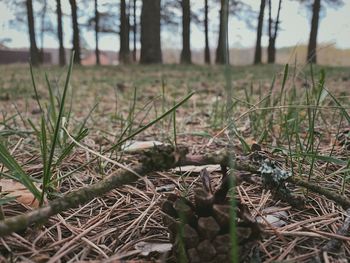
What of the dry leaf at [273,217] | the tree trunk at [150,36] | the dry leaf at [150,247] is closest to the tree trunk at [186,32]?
the tree trunk at [150,36]

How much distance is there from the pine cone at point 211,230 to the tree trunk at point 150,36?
8.55 m

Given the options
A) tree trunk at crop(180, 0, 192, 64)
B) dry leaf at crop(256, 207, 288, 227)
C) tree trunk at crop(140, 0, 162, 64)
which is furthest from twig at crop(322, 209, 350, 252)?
tree trunk at crop(180, 0, 192, 64)

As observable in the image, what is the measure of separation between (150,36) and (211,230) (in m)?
8.71

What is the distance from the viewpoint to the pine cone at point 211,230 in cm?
46

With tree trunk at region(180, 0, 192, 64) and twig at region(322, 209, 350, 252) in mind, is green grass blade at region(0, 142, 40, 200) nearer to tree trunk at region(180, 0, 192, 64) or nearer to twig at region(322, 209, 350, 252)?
twig at region(322, 209, 350, 252)

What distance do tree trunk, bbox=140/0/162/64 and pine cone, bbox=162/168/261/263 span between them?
8.55m

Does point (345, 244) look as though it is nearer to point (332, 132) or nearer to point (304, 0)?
point (332, 132)

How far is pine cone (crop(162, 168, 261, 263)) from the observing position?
461mm

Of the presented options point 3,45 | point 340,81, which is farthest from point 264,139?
point 340,81

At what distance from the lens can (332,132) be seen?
129 cm

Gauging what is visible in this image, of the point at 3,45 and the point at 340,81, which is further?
the point at 340,81

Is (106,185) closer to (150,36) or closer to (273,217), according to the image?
(273,217)

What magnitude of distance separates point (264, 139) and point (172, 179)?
0.41m

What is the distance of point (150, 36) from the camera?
8797mm
